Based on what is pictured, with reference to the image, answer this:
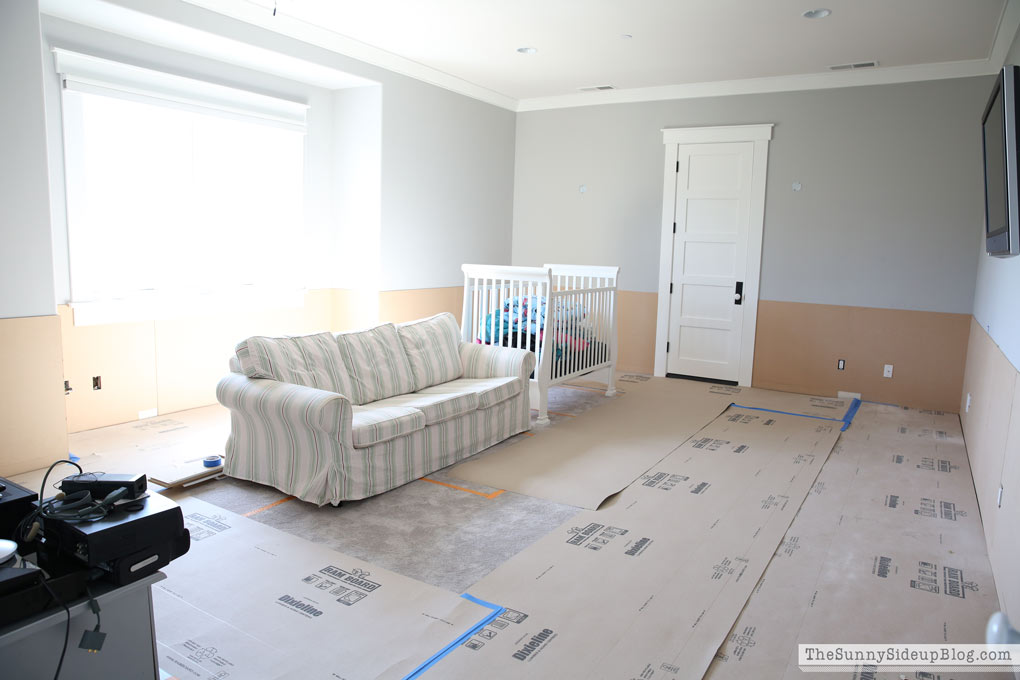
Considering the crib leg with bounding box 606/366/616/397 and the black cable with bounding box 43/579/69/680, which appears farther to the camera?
the crib leg with bounding box 606/366/616/397

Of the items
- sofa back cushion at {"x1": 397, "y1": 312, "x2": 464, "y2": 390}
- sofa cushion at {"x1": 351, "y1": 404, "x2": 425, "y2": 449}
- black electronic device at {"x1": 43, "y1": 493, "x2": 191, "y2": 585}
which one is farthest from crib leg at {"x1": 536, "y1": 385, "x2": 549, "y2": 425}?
black electronic device at {"x1": 43, "y1": 493, "x2": 191, "y2": 585}

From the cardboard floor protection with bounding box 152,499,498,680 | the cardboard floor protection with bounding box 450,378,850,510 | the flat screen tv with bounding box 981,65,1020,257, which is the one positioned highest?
the flat screen tv with bounding box 981,65,1020,257

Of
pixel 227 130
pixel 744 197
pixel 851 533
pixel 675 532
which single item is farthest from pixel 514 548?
pixel 744 197

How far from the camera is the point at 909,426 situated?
4922mm

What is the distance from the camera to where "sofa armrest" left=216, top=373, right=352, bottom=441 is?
3.04 m

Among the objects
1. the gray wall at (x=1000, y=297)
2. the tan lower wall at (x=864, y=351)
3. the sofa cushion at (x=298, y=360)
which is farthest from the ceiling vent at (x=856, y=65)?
A: the sofa cushion at (x=298, y=360)

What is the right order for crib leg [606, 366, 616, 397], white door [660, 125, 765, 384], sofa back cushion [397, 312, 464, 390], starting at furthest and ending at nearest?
white door [660, 125, 765, 384], crib leg [606, 366, 616, 397], sofa back cushion [397, 312, 464, 390]

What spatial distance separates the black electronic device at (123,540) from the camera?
1.54m

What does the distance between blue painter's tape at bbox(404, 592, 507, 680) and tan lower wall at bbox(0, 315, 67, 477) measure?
8.78 ft

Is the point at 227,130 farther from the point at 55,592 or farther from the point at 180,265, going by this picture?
the point at 55,592

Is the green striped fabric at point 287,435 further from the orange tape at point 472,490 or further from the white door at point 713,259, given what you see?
the white door at point 713,259

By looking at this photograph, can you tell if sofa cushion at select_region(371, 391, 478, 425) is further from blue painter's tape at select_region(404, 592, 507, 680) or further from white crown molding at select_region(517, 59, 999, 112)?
white crown molding at select_region(517, 59, 999, 112)

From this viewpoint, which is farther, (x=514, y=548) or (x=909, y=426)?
(x=909, y=426)

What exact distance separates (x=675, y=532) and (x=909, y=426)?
2892 mm
